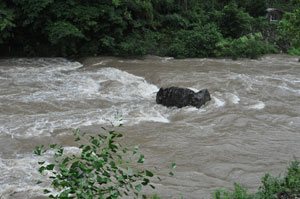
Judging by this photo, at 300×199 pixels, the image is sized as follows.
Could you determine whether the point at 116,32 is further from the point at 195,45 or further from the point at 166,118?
the point at 166,118

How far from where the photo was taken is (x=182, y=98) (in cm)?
1022

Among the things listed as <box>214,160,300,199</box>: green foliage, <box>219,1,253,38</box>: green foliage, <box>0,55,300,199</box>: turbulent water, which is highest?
<box>219,1,253,38</box>: green foliage

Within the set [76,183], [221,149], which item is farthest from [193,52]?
[76,183]

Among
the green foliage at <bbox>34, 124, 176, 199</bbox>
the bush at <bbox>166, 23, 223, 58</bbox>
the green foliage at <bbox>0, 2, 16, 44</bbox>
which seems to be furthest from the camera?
the bush at <bbox>166, 23, 223, 58</bbox>

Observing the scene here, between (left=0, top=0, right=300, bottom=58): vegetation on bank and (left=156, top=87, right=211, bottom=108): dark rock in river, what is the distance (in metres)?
8.29

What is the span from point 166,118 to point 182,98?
1.11 meters

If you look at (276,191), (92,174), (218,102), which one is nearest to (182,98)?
(218,102)

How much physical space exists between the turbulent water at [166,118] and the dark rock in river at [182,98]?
22 cm

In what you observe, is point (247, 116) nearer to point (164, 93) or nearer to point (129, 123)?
point (164, 93)

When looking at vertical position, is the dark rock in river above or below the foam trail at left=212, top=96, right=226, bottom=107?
above

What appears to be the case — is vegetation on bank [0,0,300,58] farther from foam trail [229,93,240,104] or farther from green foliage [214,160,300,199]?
green foliage [214,160,300,199]

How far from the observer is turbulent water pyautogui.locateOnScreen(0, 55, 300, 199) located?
6109 mm

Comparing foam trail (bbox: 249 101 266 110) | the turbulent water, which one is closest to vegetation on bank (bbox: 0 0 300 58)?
the turbulent water

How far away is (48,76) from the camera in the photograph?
14117mm
